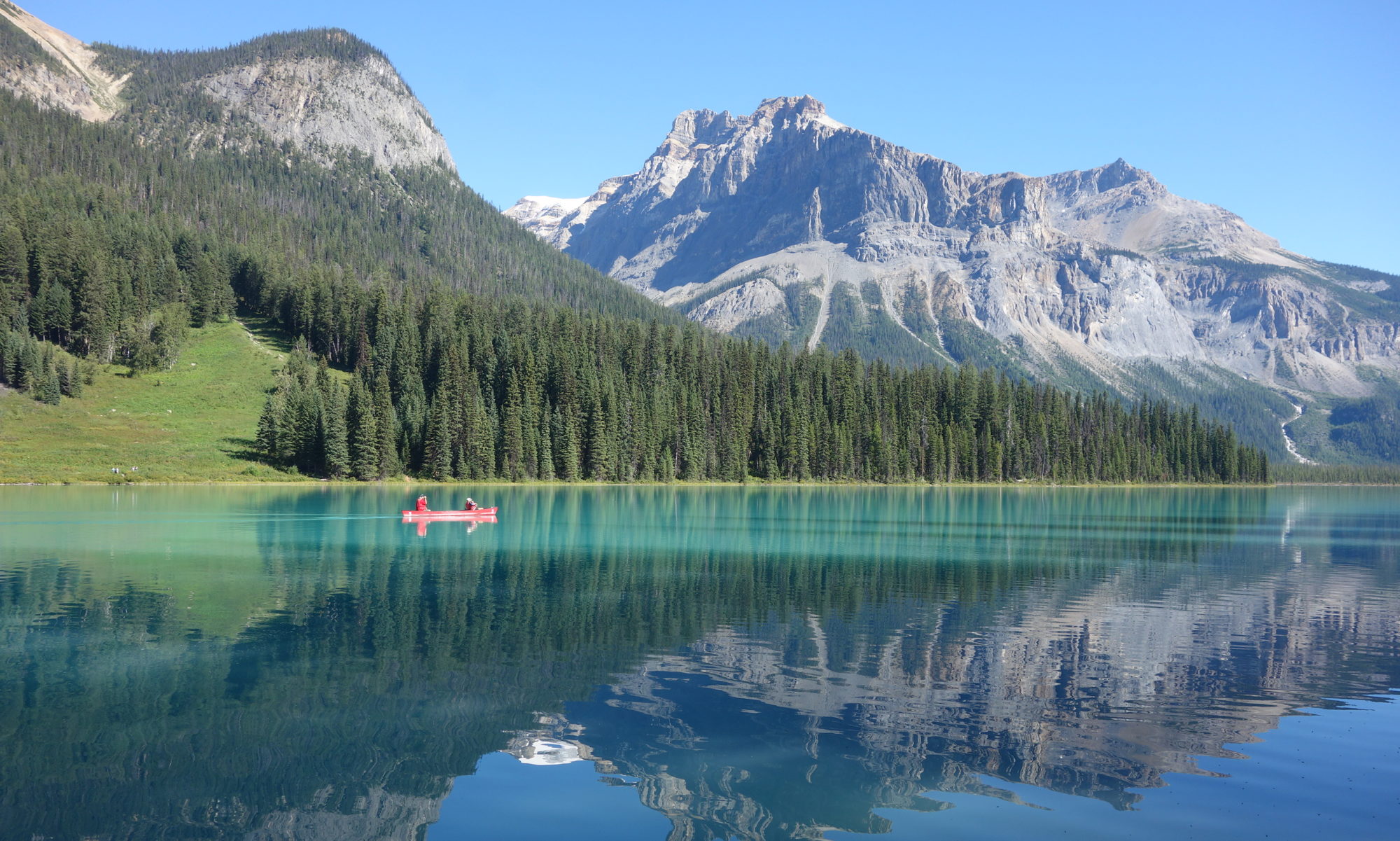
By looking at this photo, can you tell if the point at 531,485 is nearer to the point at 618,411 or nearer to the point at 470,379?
the point at 470,379

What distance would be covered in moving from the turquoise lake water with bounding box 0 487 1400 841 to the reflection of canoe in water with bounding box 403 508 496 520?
64.3 feet

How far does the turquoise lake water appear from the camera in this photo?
15.4 meters

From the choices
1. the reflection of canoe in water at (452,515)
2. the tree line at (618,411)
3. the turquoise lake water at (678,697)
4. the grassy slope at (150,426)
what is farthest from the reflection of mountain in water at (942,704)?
the tree line at (618,411)

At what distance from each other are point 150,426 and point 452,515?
75929mm

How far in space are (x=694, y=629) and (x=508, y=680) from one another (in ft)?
27.3

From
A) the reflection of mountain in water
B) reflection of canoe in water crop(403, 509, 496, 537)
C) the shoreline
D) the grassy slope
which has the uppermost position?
the grassy slope

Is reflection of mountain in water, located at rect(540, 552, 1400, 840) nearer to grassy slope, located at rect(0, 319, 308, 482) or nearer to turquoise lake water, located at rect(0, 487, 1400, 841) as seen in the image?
turquoise lake water, located at rect(0, 487, 1400, 841)

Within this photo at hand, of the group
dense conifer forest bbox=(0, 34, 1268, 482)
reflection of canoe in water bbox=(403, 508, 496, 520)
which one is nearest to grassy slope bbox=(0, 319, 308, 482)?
dense conifer forest bbox=(0, 34, 1268, 482)

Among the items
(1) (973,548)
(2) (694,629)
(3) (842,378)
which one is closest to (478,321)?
(3) (842,378)

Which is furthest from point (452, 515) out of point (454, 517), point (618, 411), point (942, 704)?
point (618, 411)

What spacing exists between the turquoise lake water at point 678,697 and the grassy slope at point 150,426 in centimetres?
6948

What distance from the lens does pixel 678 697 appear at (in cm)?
2175

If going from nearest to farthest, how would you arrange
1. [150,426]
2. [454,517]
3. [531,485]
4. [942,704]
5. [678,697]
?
[942,704]
[678,697]
[454,517]
[150,426]
[531,485]

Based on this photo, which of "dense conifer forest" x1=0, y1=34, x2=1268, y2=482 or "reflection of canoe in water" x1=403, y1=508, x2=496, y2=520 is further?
"dense conifer forest" x1=0, y1=34, x2=1268, y2=482
